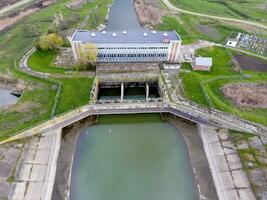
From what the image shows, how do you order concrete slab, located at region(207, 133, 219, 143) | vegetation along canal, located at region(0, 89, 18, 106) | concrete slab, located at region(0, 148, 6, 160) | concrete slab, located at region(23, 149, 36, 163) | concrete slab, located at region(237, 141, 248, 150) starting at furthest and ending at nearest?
vegetation along canal, located at region(0, 89, 18, 106) < concrete slab, located at region(207, 133, 219, 143) < concrete slab, located at region(237, 141, 248, 150) < concrete slab, located at region(23, 149, 36, 163) < concrete slab, located at region(0, 148, 6, 160)

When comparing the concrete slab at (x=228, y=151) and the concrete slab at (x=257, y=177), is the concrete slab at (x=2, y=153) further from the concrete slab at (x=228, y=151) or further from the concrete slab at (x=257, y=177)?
the concrete slab at (x=257, y=177)

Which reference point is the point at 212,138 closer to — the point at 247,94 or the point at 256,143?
the point at 256,143

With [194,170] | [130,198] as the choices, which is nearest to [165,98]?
[194,170]

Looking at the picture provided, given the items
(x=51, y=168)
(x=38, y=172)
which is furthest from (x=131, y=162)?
(x=38, y=172)

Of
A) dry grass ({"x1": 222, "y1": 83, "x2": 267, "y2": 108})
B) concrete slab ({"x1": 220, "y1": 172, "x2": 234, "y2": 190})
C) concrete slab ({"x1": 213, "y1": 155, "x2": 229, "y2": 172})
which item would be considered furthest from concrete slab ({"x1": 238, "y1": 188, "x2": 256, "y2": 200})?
dry grass ({"x1": 222, "y1": 83, "x2": 267, "y2": 108})

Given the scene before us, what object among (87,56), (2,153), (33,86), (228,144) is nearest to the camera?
(2,153)

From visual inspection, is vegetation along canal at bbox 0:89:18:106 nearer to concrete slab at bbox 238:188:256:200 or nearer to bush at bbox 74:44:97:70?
bush at bbox 74:44:97:70
